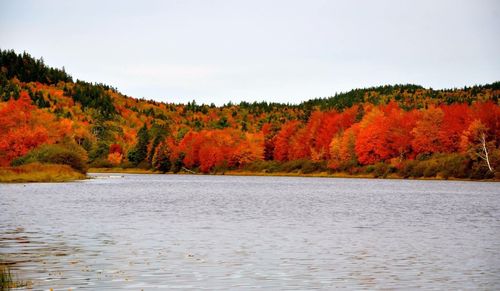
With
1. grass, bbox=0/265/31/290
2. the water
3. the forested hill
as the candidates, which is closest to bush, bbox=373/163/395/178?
the forested hill

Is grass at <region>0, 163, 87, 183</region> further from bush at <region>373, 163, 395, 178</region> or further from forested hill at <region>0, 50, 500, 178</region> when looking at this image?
bush at <region>373, 163, 395, 178</region>

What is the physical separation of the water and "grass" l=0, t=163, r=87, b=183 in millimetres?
45138

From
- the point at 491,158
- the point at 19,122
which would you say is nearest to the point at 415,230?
the point at 491,158

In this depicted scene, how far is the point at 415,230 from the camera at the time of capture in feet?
136

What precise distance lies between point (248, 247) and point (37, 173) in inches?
3076

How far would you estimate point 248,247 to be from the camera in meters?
32.4

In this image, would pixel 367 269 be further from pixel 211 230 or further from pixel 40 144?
pixel 40 144

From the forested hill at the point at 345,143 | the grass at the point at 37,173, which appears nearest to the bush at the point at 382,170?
the forested hill at the point at 345,143

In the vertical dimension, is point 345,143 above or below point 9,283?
above

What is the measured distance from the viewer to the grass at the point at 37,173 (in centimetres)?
10071

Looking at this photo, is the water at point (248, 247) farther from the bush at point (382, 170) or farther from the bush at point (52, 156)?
the bush at point (382, 170)

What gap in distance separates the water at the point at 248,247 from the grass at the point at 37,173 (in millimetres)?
45138

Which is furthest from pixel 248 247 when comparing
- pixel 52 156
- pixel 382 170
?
pixel 382 170

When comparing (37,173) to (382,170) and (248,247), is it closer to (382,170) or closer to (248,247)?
(382,170)
